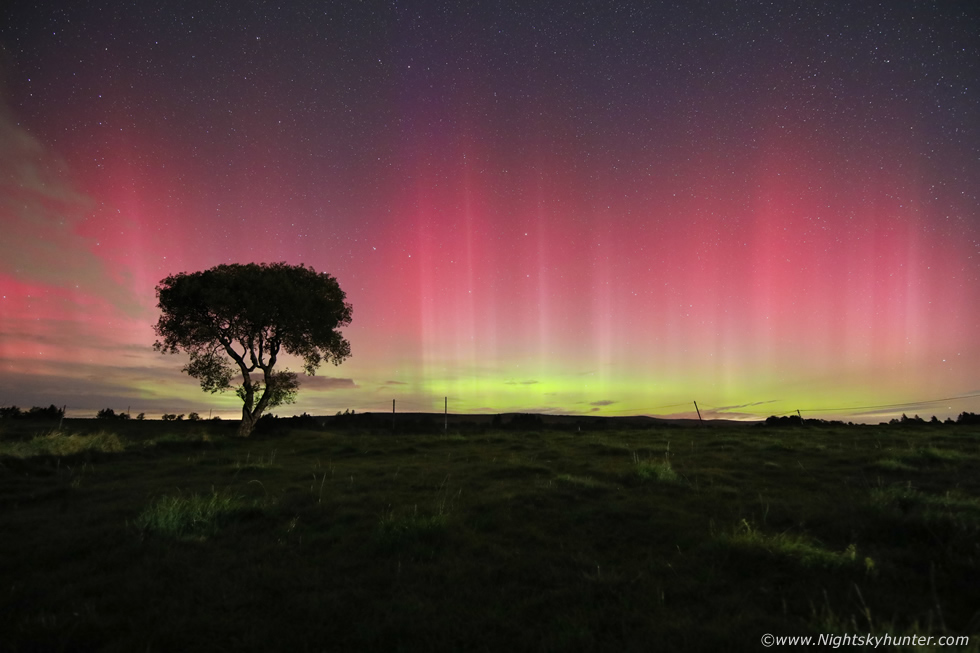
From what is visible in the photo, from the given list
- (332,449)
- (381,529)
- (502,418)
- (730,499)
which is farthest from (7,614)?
(502,418)

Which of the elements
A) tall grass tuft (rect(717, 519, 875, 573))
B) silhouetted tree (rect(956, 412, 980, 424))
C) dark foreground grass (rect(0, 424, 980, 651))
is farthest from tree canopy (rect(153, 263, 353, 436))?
silhouetted tree (rect(956, 412, 980, 424))

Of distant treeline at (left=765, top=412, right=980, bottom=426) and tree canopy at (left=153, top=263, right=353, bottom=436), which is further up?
tree canopy at (left=153, top=263, right=353, bottom=436)

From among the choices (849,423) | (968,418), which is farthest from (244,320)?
(968,418)

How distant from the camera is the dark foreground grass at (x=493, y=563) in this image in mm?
4777

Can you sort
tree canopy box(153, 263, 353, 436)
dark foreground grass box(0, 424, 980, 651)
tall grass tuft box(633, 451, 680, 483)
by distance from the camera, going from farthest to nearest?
1. tree canopy box(153, 263, 353, 436)
2. tall grass tuft box(633, 451, 680, 483)
3. dark foreground grass box(0, 424, 980, 651)

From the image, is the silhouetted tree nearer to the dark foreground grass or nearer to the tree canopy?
the dark foreground grass

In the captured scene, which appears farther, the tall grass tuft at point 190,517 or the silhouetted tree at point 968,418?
the silhouetted tree at point 968,418

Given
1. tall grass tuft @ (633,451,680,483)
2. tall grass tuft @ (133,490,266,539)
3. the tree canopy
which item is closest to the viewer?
tall grass tuft @ (133,490,266,539)

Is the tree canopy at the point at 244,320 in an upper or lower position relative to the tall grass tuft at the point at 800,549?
upper

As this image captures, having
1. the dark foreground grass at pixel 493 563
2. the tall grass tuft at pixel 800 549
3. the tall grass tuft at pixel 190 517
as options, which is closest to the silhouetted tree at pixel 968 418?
the dark foreground grass at pixel 493 563

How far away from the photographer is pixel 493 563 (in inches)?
264

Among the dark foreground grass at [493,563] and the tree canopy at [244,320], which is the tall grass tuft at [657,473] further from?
the tree canopy at [244,320]

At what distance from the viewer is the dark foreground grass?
478 centimetres

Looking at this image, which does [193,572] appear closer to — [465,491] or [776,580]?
[465,491]
